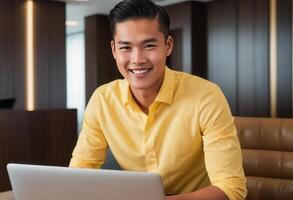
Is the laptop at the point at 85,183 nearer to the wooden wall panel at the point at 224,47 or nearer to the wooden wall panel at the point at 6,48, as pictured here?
the wooden wall panel at the point at 6,48

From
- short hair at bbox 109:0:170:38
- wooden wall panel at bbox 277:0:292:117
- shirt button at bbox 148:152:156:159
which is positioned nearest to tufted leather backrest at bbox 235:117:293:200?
shirt button at bbox 148:152:156:159

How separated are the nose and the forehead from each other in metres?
0.04

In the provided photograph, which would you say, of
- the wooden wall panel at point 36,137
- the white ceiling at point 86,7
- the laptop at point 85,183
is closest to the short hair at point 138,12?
the laptop at point 85,183

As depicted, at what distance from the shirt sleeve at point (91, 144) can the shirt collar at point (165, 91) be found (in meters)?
0.11

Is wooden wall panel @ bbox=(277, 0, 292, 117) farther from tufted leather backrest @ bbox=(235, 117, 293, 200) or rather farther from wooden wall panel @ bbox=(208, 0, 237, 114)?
tufted leather backrest @ bbox=(235, 117, 293, 200)

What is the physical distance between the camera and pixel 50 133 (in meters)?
3.61

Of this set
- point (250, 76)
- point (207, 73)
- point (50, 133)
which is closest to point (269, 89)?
point (250, 76)

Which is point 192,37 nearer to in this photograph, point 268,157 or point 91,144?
point 268,157

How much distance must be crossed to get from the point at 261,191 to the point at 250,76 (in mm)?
3398

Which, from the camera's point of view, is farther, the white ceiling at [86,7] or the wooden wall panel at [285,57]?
the white ceiling at [86,7]

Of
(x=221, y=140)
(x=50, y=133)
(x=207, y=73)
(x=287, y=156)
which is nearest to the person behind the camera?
(x=221, y=140)

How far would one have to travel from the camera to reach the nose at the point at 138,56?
1.20 metres

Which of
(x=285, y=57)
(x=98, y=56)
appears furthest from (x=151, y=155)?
(x=98, y=56)

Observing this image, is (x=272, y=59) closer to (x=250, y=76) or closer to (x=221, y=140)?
(x=250, y=76)
